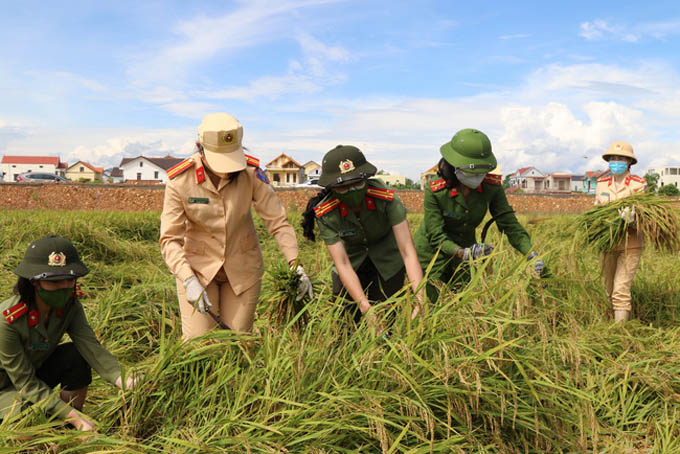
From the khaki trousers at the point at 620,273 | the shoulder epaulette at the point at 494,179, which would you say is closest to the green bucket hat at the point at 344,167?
the shoulder epaulette at the point at 494,179

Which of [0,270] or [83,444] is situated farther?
[0,270]

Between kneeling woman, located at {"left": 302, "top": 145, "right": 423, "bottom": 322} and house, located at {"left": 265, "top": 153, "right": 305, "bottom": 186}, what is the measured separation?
60.6m

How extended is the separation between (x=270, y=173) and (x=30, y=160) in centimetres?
4945

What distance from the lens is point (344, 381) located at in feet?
7.09

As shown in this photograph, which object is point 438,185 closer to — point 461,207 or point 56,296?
point 461,207

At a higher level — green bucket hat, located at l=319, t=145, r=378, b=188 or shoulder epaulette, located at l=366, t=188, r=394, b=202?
green bucket hat, located at l=319, t=145, r=378, b=188

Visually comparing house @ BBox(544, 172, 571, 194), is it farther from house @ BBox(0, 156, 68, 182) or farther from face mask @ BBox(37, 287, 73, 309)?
face mask @ BBox(37, 287, 73, 309)

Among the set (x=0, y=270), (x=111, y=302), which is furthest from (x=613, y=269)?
(x=0, y=270)

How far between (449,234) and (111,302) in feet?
8.61

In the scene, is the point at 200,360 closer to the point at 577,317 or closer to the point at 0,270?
the point at 577,317

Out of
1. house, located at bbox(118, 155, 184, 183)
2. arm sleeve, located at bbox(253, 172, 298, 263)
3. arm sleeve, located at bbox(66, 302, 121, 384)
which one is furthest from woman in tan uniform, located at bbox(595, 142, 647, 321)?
house, located at bbox(118, 155, 184, 183)

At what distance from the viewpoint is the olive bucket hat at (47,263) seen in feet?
7.74

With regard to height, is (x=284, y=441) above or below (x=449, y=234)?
below

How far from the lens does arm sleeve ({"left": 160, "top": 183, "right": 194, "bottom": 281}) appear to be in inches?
111
